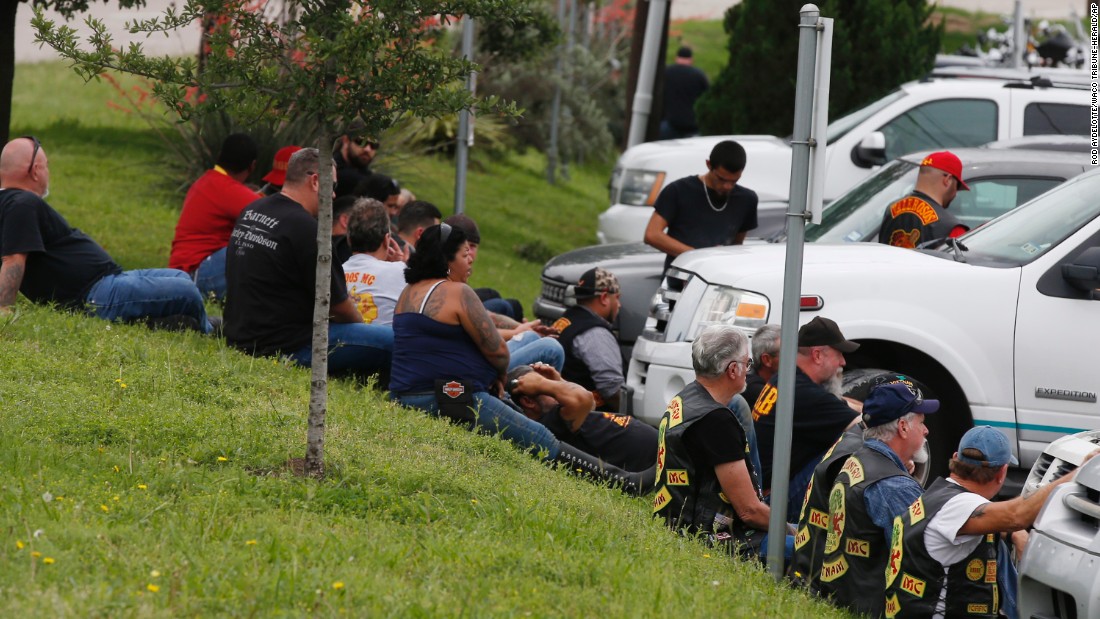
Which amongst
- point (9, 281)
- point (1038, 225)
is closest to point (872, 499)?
point (1038, 225)

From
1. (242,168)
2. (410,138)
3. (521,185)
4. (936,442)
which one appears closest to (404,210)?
(242,168)

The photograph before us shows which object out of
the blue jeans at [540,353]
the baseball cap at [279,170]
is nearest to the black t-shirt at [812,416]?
the blue jeans at [540,353]

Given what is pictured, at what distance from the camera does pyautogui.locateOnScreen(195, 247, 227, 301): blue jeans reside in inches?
367

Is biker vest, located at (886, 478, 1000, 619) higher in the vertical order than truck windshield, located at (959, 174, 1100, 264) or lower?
lower

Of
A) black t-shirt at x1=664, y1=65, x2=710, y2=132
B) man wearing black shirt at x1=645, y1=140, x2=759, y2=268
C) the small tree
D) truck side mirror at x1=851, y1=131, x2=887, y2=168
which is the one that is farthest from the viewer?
black t-shirt at x1=664, y1=65, x2=710, y2=132

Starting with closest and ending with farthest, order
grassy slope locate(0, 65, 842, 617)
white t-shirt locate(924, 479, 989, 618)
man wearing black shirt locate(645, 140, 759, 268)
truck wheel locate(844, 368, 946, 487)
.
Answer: grassy slope locate(0, 65, 842, 617), white t-shirt locate(924, 479, 989, 618), truck wheel locate(844, 368, 946, 487), man wearing black shirt locate(645, 140, 759, 268)

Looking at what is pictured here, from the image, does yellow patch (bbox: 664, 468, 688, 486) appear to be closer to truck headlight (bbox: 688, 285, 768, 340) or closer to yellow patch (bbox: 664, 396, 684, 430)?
yellow patch (bbox: 664, 396, 684, 430)

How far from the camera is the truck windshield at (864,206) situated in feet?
29.7

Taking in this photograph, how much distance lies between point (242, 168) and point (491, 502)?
4451mm

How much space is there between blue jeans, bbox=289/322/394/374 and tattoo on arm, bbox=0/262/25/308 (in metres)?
1.55

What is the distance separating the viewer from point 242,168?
9336 millimetres

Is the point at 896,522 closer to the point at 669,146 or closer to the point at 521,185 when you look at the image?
the point at 669,146

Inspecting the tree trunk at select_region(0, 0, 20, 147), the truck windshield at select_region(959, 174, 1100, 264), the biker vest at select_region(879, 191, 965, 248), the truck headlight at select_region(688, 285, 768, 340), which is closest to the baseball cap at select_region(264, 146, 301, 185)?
the tree trunk at select_region(0, 0, 20, 147)

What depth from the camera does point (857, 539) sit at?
534cm
